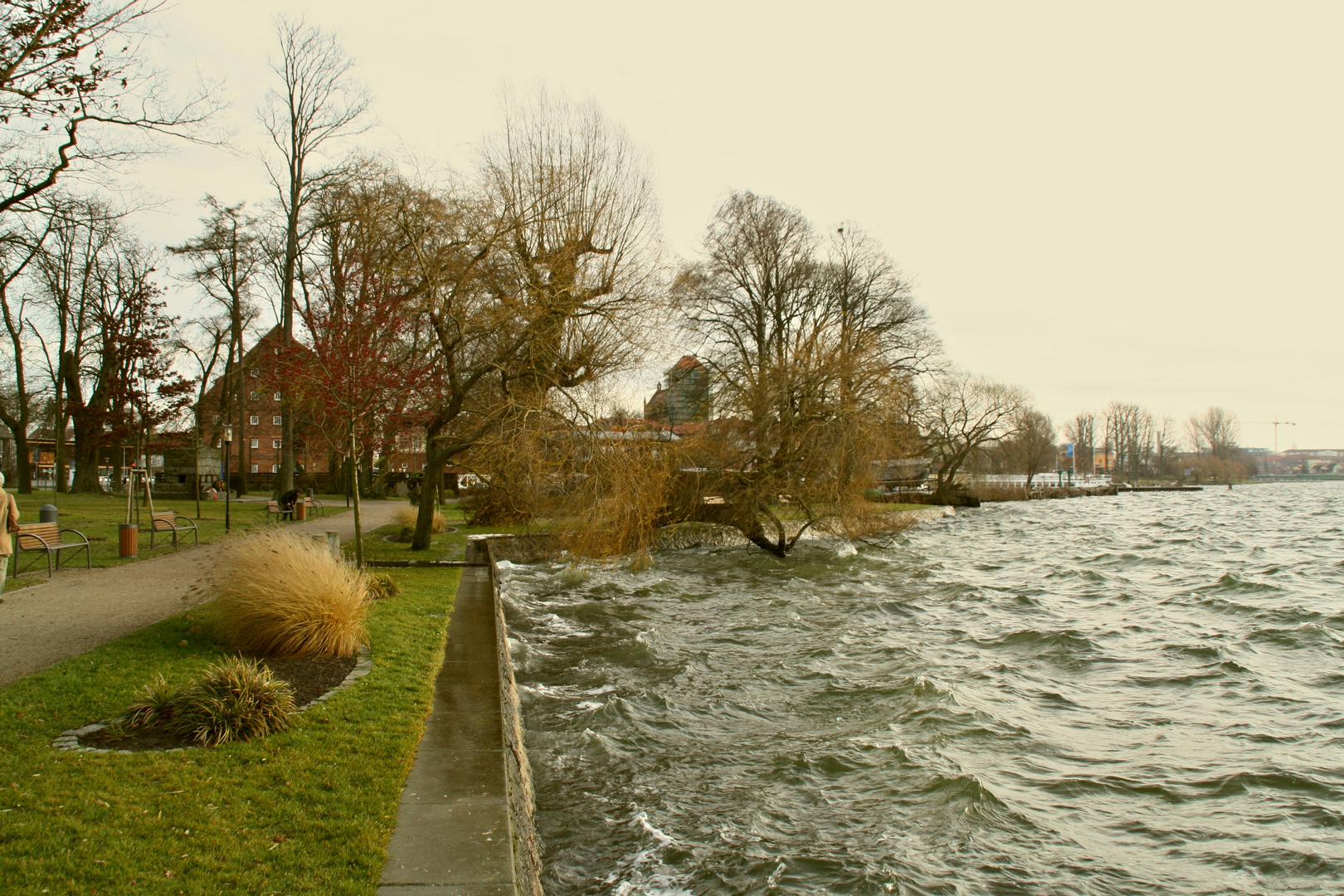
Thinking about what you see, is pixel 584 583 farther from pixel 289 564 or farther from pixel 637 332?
pixel 289 564

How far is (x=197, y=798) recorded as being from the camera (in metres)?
4.46

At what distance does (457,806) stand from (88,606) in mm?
7884

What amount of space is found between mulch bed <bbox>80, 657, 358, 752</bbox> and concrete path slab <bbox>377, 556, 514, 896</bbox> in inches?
37.6

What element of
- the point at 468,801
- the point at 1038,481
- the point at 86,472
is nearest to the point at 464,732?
the point at 468,801

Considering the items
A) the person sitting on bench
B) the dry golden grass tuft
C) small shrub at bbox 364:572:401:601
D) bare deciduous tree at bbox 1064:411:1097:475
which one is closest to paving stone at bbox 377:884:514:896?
small shrub at bbox 364:572:401:601

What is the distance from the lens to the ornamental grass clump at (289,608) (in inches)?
300

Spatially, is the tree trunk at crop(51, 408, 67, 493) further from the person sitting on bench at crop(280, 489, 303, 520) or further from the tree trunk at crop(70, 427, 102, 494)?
the person sitting on bench at crop(280, 489, 303, 520)

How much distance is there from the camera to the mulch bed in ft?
17.3

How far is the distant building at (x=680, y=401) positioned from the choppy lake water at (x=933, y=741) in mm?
7404

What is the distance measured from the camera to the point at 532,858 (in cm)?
497

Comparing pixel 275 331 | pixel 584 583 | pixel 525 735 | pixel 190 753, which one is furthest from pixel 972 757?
pixel 275 331

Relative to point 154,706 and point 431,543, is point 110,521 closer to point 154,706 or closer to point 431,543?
point 431,543

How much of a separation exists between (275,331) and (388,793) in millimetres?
36246

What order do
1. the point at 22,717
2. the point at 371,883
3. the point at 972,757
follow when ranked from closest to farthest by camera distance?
the point at 371,883 → the point at 22,717 → the point at 972,757
